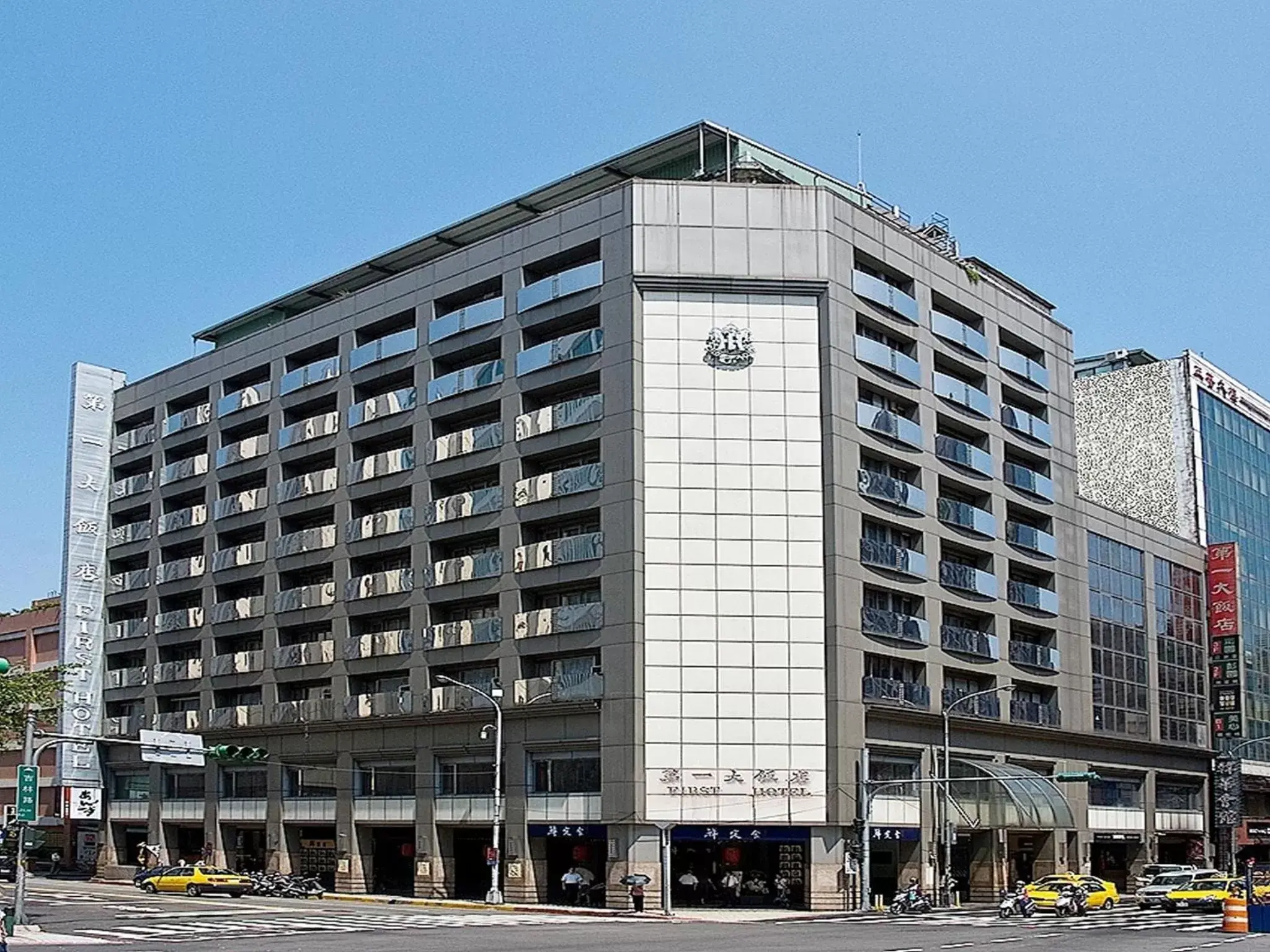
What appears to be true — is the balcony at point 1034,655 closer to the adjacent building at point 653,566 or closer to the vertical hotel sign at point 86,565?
the adjacent building at point 653,566

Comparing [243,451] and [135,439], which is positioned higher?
[135,439]

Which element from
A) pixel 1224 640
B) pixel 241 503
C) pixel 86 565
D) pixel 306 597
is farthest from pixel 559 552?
pixel 1224 640

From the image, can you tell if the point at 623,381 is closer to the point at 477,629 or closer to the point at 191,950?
the point at 477,629

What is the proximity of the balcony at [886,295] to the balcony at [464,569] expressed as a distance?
66.5 feet

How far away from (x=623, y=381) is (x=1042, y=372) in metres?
29.7

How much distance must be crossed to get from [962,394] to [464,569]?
86.0 feet

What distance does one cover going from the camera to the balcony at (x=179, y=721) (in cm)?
8606

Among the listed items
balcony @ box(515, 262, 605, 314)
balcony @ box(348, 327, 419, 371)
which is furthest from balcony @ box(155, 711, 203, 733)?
balcony @ box(515, 262, 605, 314)

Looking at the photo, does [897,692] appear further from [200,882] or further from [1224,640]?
[1224,640]

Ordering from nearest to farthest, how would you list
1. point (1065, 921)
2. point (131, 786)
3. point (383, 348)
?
point (1065, 921), point (383, 348), point (131, 786)

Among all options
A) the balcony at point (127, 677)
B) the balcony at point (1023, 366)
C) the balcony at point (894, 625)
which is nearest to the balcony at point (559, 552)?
the balcony at point (894, 625)

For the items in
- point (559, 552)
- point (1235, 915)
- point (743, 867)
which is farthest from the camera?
point (559, 552)

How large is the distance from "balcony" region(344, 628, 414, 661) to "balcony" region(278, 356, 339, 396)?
14.4m

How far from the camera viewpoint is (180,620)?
88.5 meters
